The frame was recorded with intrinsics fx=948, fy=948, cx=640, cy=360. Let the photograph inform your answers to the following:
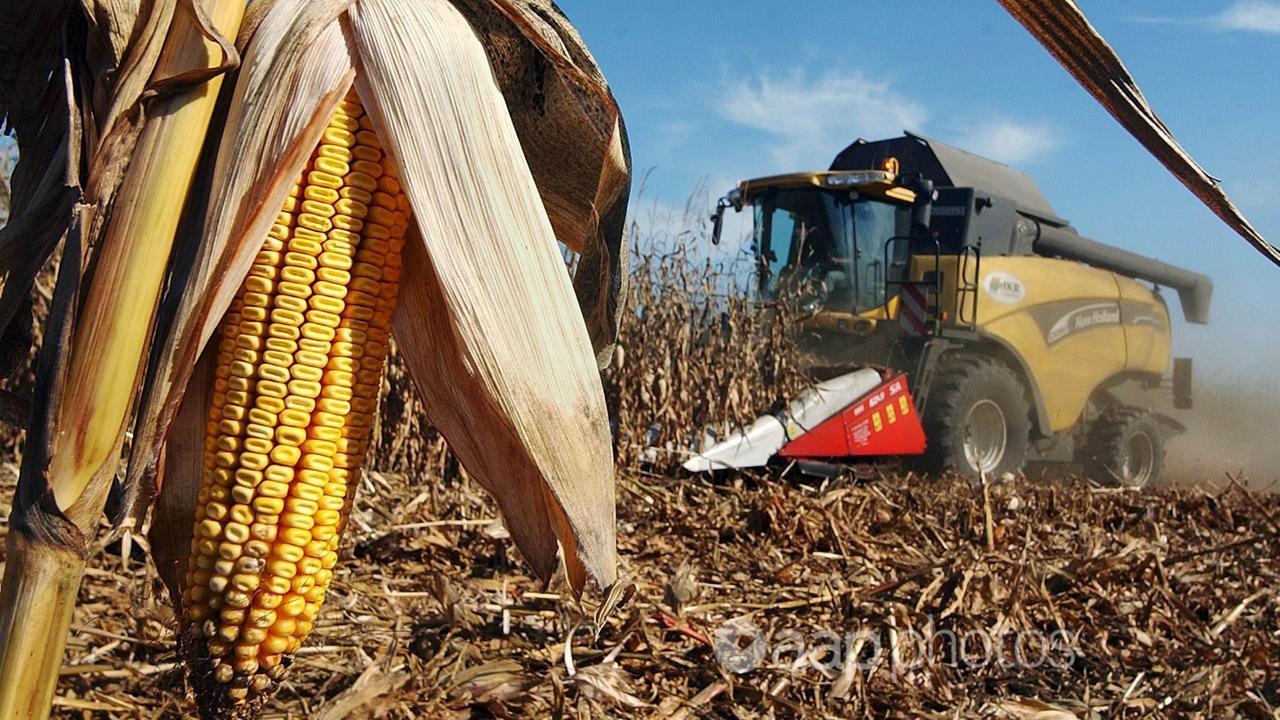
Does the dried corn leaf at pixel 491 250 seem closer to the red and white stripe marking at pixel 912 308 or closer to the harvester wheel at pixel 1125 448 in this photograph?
the red and white stripe marking at pixel 912 308

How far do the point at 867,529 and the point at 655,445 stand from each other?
2.48 metres

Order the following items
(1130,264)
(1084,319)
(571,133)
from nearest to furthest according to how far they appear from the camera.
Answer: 1. (571,133)
2. (1084,319)
3. (1130,264)

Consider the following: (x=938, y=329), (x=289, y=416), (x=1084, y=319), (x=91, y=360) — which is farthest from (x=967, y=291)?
(x=91, y=360)

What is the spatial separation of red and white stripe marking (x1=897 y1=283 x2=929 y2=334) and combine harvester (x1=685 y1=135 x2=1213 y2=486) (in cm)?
1

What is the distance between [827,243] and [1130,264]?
4.98 metres

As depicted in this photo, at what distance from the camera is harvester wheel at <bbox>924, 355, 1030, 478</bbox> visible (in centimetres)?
753

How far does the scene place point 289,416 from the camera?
100 cm

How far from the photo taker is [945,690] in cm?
215

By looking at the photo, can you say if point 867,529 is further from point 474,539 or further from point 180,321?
point 180,321

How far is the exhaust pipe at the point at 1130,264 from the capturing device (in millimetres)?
10109

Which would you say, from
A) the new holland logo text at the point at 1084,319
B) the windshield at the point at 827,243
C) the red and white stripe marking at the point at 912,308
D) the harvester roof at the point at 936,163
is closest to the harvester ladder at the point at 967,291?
the red and white stripe marking at the point at 912,308

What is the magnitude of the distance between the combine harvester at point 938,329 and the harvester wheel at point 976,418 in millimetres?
16

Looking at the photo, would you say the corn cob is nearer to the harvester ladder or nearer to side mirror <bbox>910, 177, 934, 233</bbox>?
side mirror <bbox>910, 177, 934, 233</bbox>

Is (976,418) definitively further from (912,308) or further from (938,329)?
(912,308)
